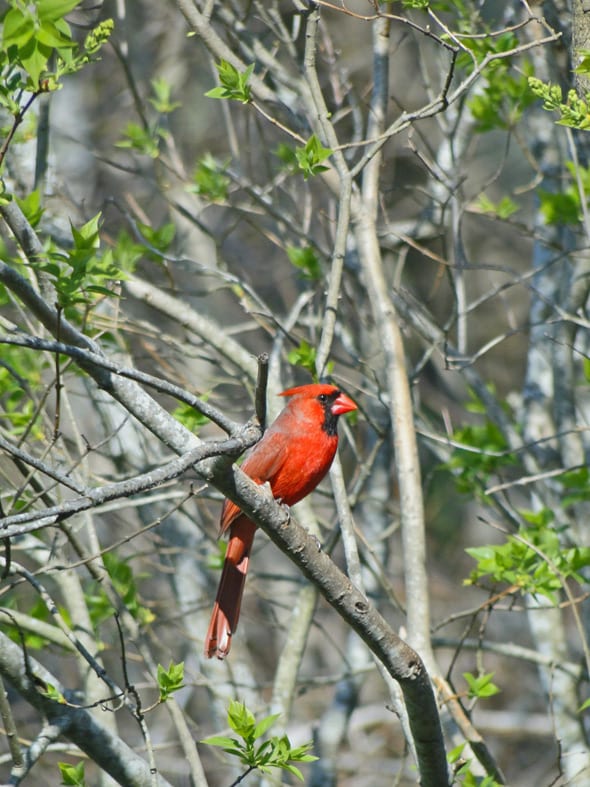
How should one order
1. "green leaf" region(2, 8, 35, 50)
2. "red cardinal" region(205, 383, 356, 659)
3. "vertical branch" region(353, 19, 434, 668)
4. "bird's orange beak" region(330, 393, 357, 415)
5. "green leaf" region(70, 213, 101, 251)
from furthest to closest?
"bird's orange beak" region(330, 393, 357, 415)
"red cardinal" region(205, 383, 356, 659)
"vertical branch" region(353, 19, 434, 668)
"green leaf" region(70, 213, 101, 251)
"green leaf" region(2, 8, 35, 50)

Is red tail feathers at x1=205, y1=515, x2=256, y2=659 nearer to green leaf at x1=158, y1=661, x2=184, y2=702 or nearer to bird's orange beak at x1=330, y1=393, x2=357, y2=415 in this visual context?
bird's orange beak at x1=330, y1=393, x2=357, y2=415

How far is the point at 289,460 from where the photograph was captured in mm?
3727

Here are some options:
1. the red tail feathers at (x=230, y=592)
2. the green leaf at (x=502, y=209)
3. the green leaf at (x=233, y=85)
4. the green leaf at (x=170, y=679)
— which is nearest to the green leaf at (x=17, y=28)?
the green leaf at (x=233, y=85)

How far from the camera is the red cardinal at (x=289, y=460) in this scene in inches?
146

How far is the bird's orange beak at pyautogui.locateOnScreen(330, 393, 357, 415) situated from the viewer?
12.6ft

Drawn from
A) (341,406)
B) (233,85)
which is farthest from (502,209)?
(233,85)

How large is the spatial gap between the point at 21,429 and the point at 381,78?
1920 millimetres

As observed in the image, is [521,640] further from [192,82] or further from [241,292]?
[192,82]

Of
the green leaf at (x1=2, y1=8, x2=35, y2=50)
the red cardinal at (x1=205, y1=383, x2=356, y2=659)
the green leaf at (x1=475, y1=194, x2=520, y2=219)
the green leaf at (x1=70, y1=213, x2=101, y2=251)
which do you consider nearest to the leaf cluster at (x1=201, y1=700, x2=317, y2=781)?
the red cardinal at (x1=205, y1=383, x2=356, y2=659)

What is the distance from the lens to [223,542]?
4.46 meters

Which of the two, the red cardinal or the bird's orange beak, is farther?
the bird's orange beak

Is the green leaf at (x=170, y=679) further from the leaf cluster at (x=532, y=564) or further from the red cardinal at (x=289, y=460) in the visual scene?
the leaf cluster at (x=532, y=564)

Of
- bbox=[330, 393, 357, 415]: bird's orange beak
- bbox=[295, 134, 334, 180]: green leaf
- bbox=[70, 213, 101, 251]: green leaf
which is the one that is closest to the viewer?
bbox=[70, 213, 101, 251]: green leaf

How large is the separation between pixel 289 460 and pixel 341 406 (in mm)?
298
